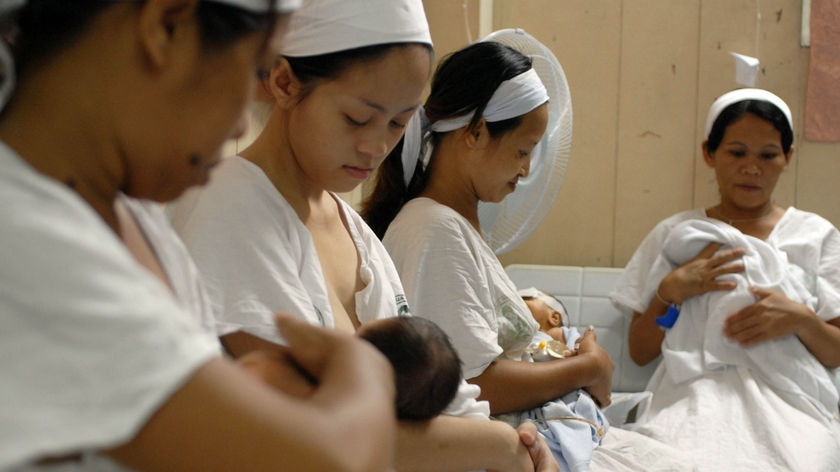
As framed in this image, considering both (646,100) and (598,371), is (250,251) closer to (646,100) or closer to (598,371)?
(598,371)

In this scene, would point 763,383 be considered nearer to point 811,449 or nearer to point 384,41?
point 811,449

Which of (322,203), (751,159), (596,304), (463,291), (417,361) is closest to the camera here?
(417,361)

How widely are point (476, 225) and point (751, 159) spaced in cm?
121

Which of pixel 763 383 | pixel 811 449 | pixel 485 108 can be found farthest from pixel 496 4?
pixel 811 449

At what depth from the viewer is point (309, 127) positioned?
1361 mm

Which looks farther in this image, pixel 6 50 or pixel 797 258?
pixel 797 258

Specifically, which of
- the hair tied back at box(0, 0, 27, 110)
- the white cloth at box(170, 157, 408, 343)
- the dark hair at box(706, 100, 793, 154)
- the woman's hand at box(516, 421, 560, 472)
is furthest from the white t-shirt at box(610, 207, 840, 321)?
the hair tied back at box(0, 0, 27, 110)

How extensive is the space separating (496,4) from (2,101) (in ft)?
9.30

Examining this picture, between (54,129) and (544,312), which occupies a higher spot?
(54,129)

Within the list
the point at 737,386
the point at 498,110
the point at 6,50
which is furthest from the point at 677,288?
the point at 6,50

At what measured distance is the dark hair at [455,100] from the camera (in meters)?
1.93

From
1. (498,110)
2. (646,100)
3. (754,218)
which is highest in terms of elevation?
(498,110)

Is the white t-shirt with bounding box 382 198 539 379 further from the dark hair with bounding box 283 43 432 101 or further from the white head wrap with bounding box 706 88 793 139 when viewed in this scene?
the white head wrap with bounding box 706 88 793 139

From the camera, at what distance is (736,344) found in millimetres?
2475
